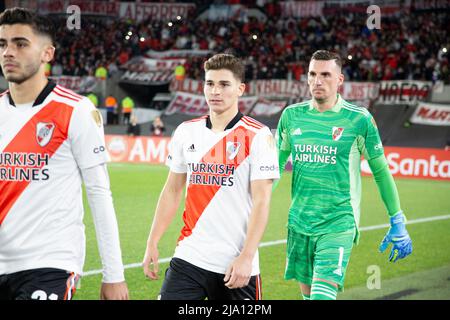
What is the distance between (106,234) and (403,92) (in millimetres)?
26188

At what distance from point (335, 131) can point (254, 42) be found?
1274 inches

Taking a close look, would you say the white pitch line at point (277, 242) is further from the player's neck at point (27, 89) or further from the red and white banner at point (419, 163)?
the red and white banner at point (419, 163)

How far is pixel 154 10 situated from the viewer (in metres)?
44.6

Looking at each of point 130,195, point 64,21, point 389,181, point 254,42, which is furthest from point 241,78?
point 64,21

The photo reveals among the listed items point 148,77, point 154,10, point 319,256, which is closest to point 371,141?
point 319,256

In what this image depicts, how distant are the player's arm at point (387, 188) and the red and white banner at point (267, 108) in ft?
79.3

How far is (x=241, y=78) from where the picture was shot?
459 cm

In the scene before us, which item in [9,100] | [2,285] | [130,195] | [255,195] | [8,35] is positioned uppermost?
[8,35]

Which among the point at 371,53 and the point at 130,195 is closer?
the point at 130,195

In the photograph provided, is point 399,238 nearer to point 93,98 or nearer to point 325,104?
point 325,104

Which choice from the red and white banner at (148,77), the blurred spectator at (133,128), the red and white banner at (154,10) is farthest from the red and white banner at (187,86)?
the red and white banner at (154,10)

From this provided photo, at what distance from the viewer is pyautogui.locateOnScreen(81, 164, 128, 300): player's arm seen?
3504mm
